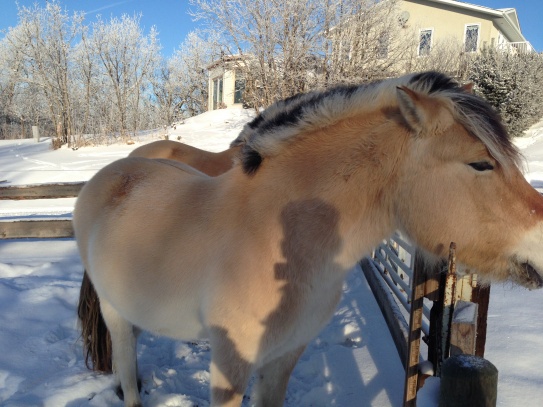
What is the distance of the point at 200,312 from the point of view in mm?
1929

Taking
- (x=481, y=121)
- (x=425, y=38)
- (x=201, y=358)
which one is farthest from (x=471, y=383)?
(x=425, y=38)

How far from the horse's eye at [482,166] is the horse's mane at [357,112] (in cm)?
4

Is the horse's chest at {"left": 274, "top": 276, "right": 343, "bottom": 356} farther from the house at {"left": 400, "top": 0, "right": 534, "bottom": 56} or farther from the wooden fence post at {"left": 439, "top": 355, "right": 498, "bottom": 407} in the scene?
the house at {"left": 400, "top": 0, "right": 534, "bottom": 56}

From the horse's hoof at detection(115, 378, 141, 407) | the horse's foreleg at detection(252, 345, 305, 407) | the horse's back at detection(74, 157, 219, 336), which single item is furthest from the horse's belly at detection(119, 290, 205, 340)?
the horse's hoof at detection(115, 378, 141, 407)

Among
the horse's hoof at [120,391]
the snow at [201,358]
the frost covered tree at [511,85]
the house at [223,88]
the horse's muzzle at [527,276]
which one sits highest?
the house at [223,88]

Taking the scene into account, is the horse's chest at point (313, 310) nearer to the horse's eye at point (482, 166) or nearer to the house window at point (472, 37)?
the horse's eye at point (482, 166)

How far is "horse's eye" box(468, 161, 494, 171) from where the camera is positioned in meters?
1.56

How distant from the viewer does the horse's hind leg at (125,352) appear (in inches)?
110

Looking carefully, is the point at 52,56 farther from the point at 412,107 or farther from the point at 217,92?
the point at 412,107

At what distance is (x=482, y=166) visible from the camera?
1.57 m

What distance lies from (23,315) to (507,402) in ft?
13.2

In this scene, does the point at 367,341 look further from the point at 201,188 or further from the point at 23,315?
the point at 23,315

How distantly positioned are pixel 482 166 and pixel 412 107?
36 centimetres

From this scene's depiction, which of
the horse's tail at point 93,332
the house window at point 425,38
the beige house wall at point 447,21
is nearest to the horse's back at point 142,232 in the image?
the horse's tail at point 93,332
